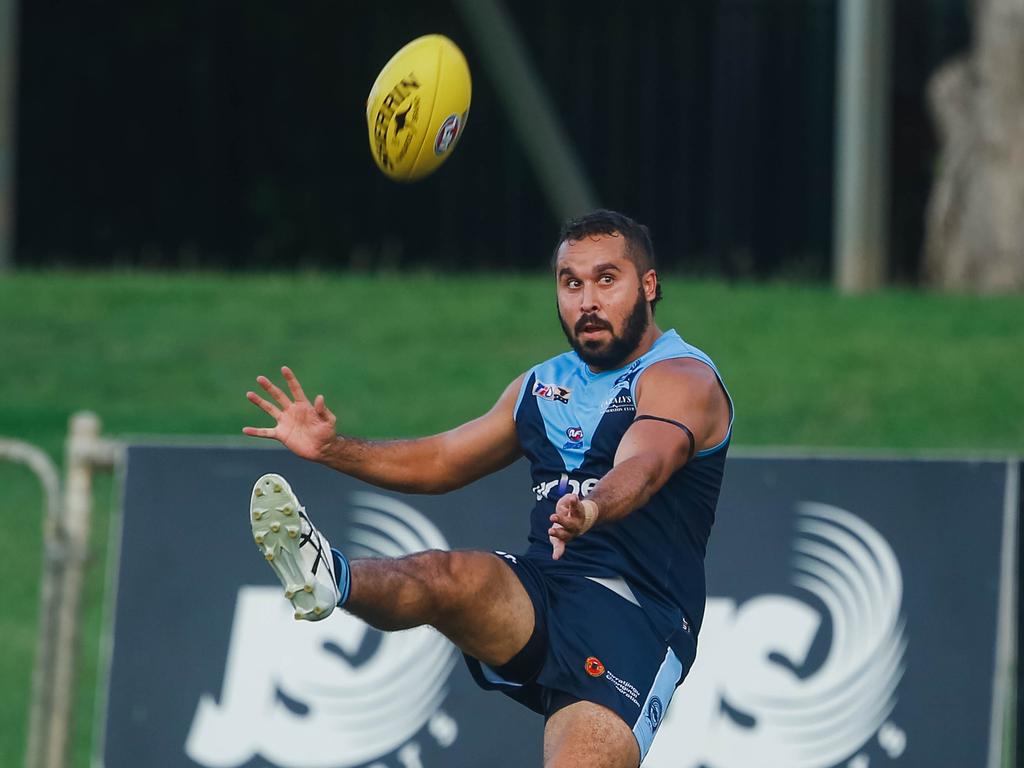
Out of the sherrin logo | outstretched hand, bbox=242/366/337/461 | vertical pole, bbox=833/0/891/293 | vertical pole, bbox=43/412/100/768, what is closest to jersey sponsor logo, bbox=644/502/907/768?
outstretched hand, bbox=242/366/337/461

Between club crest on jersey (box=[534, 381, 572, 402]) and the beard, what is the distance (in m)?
0.15

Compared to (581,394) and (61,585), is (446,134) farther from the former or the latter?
(61,585)

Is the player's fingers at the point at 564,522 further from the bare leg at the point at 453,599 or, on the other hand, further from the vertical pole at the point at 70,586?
the vertical pole at the point at 70,586

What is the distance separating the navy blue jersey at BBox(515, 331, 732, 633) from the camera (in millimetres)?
5711

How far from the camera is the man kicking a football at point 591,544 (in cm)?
544

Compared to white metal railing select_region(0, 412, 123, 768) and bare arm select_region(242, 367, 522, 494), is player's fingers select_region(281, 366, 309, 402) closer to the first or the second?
bare arm select_region(242, 367, 522, 494)

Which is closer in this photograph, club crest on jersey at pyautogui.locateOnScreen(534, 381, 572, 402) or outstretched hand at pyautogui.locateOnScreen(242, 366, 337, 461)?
outstretched hand at pyautogui.locateOnScreen(242, 366, 337, 461)

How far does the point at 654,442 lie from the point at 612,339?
447 millimetres

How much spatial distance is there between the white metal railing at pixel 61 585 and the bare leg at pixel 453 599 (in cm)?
246

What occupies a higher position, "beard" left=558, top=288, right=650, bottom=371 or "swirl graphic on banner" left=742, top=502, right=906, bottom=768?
"beard" left=558, top=288, right=650, bottom=371

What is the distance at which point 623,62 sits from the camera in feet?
62.4

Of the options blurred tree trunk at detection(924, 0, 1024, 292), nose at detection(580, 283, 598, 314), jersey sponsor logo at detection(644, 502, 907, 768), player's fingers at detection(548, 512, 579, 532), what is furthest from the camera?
blurred tree trunk at detection(924, 0, 1024, 292)

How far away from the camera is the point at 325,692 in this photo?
7.36 m

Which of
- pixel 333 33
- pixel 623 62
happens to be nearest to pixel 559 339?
pixel 623 62
